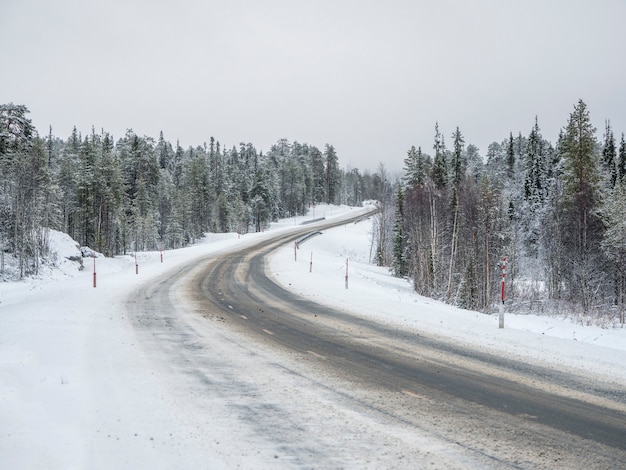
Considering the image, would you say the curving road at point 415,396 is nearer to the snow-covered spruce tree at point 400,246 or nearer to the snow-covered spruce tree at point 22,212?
the snow-covered spruce tree at point 22,212

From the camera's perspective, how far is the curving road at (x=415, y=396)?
3.97 m

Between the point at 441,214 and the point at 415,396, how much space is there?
33.8 metres

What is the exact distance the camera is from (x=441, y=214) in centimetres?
3750

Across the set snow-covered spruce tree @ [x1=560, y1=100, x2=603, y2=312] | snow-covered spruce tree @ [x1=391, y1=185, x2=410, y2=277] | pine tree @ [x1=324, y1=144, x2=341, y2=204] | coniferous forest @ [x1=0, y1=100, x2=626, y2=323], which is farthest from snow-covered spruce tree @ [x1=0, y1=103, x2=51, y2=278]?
pine tree @ [x1=324, y1=144, x2=341, y2=204]

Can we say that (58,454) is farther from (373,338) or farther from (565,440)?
(373,338)

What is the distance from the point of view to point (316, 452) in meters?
3.95

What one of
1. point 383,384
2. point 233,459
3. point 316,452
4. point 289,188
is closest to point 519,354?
point 383,384

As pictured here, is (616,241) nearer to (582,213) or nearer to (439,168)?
(582,213)

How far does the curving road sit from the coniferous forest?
15075mm

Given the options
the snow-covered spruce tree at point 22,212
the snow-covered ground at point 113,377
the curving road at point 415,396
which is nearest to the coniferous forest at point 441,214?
the snow-covered spruce tree at point 22,212

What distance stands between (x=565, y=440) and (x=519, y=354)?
3.89m

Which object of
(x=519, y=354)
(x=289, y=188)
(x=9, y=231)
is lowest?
(x=519, y=354)

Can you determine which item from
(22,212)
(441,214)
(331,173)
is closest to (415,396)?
(22,212)

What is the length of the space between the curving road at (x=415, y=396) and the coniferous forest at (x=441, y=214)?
593 inches
